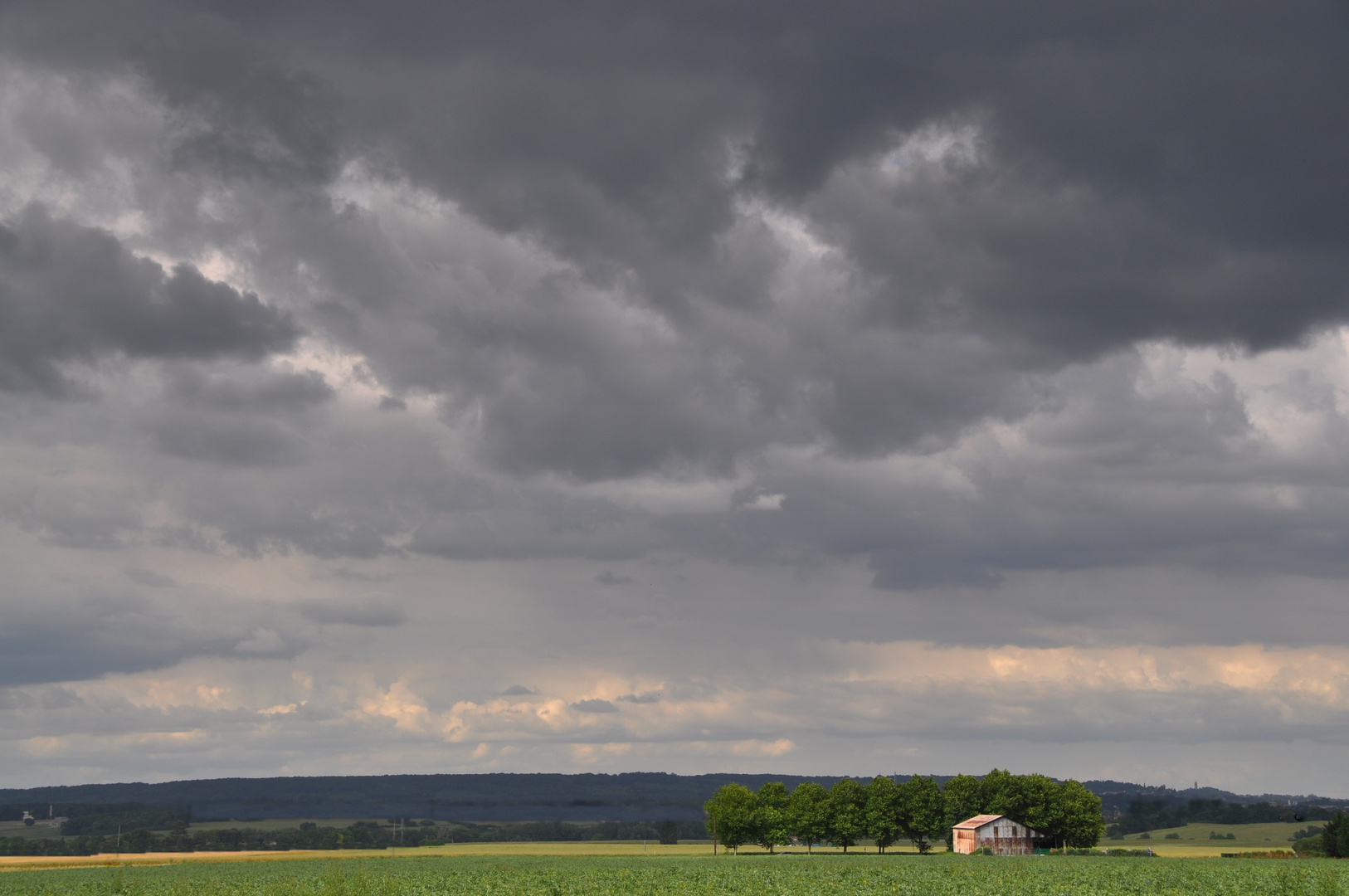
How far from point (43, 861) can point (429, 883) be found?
12206 centimetres

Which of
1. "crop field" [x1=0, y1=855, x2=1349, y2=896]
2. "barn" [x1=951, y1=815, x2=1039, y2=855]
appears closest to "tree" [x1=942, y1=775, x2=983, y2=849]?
"barn" [x1=951, y1=815, x2=1039, y2=855]

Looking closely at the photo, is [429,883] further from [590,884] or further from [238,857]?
[238,857]

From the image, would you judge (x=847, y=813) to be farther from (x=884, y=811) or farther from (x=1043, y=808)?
(x=1043, y=808)

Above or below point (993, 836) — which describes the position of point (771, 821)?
below

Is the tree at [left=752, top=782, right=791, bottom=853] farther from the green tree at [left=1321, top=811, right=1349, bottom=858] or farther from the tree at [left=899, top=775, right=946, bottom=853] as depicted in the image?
the green tree at [left=1321, top=811, right=1349, bottom=858]

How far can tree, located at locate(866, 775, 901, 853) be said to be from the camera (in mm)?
166000

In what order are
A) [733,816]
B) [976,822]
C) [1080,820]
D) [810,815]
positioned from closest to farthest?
[976,822] → [1080,820] → [810,815] → [733,816]

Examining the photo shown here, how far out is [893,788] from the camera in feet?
557

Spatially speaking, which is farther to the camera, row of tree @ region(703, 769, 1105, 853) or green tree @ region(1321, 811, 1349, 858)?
row of tree @ region(703, 769, 1105, 853)

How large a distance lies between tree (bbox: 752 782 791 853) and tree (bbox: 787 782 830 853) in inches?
46.3

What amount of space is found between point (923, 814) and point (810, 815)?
18.4 m

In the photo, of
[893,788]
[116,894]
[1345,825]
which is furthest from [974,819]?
[116,894]

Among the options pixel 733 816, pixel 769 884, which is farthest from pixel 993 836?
pixel 769 884

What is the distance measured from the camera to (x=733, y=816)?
179m
